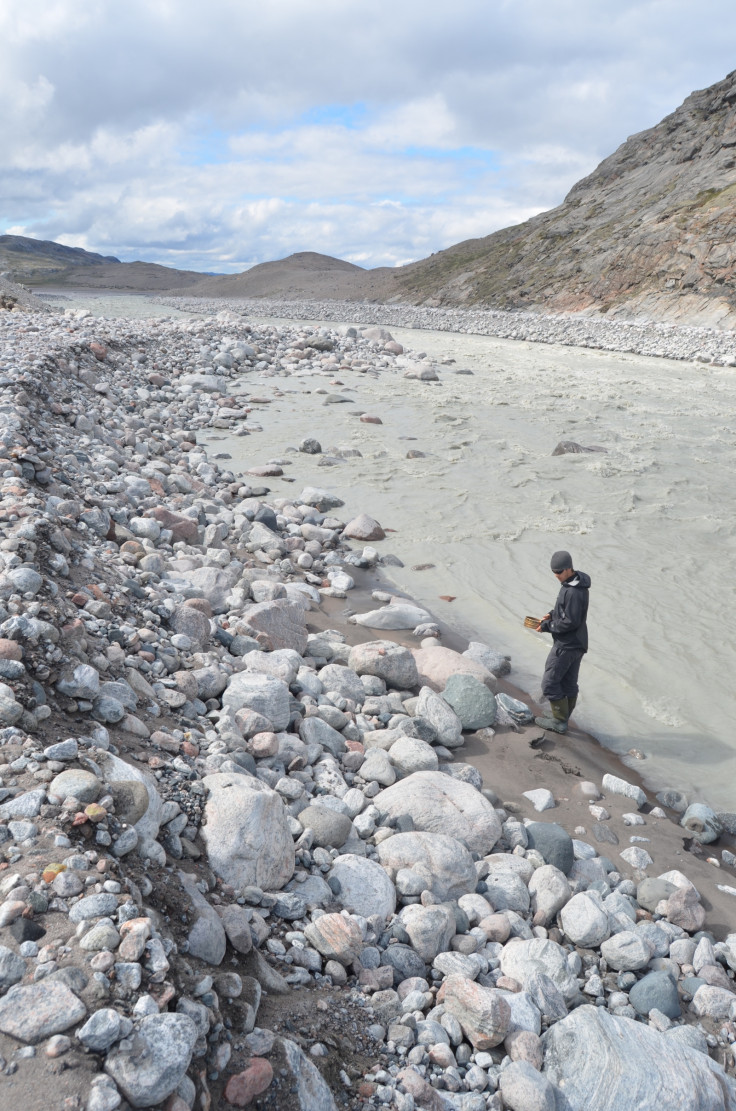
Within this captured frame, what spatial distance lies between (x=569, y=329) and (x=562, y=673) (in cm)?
2892

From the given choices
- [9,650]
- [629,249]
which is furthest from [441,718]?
[629,249]

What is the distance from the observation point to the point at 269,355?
19.4 meters

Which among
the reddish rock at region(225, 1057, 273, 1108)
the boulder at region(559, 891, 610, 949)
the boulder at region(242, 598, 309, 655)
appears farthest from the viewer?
the boulder at region(242, 598, 309, 655)

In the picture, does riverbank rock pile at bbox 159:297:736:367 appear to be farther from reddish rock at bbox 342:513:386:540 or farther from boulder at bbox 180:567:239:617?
boulder at bbox 180:567:239:617

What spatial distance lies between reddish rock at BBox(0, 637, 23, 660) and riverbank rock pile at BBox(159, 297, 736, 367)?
2343cm

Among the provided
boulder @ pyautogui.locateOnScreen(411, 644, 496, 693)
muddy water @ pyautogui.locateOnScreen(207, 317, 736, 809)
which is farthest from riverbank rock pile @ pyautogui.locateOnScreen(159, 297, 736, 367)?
boulder @ pyautogui.locateOnScreen(411, 644, 496, 693)

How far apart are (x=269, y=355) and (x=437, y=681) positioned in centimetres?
1553

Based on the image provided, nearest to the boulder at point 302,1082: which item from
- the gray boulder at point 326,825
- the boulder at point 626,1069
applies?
the boulder at point 626,1069

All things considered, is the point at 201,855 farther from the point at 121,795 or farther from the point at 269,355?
the point at 269,355

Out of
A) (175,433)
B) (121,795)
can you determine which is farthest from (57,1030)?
(175,433)

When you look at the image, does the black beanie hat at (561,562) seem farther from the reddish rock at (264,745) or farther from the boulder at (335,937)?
the boulder at (335,937)

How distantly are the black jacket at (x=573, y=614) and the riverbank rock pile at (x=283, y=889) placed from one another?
720mm

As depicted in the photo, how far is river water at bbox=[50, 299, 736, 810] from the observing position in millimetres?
5832

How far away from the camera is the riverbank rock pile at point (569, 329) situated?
80.1ft
